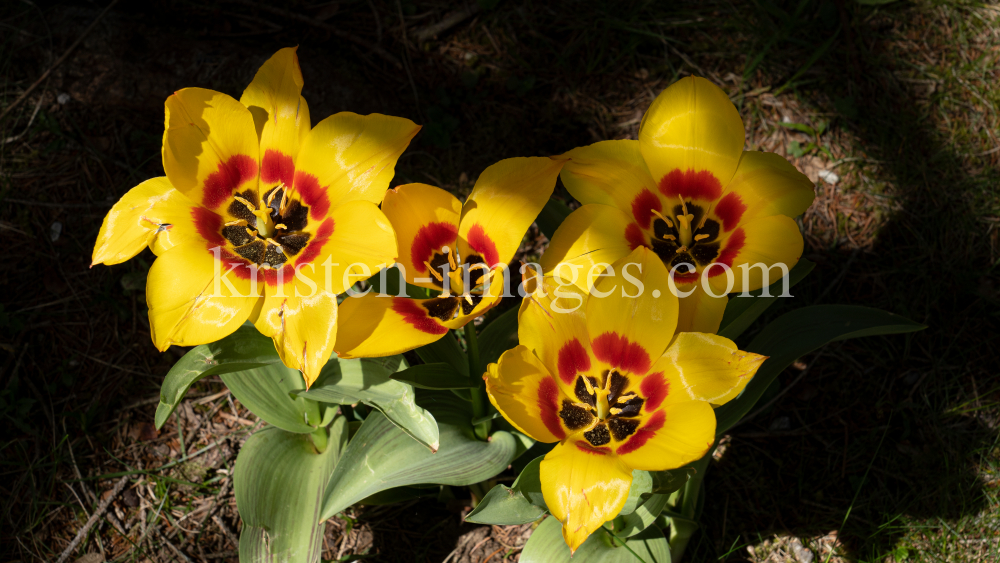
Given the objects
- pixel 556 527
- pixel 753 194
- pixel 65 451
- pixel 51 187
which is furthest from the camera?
pixel 51 187

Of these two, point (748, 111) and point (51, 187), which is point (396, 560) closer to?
point (51, 187)

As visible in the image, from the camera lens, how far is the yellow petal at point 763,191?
187 centimetres

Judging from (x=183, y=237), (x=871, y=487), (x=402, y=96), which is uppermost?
(x=183, y=237)

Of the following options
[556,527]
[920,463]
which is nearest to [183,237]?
[556,527]

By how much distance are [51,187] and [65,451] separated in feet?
4.31

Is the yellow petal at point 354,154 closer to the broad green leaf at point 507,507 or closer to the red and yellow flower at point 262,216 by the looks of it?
the red and yellow flower at point 262,216

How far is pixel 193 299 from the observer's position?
1.71 meters

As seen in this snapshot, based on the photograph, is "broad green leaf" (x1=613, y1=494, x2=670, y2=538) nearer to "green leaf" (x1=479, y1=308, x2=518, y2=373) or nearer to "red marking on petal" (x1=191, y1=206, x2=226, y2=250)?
"green leaf" (x1=479, y1=308, x2=518, y2=373)

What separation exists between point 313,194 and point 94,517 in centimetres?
195

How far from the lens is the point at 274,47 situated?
3.68 meters

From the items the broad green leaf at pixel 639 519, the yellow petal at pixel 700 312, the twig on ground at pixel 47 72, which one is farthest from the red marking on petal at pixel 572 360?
the twig on ground at pixel 47 72


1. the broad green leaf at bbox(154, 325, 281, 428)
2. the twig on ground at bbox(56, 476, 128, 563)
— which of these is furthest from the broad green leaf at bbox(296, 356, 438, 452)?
the twig on ground at bbox(56, 476, 128, 563)

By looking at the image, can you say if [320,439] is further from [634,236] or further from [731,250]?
[731,250]

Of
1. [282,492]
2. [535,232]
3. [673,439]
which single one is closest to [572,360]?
[673,439]
